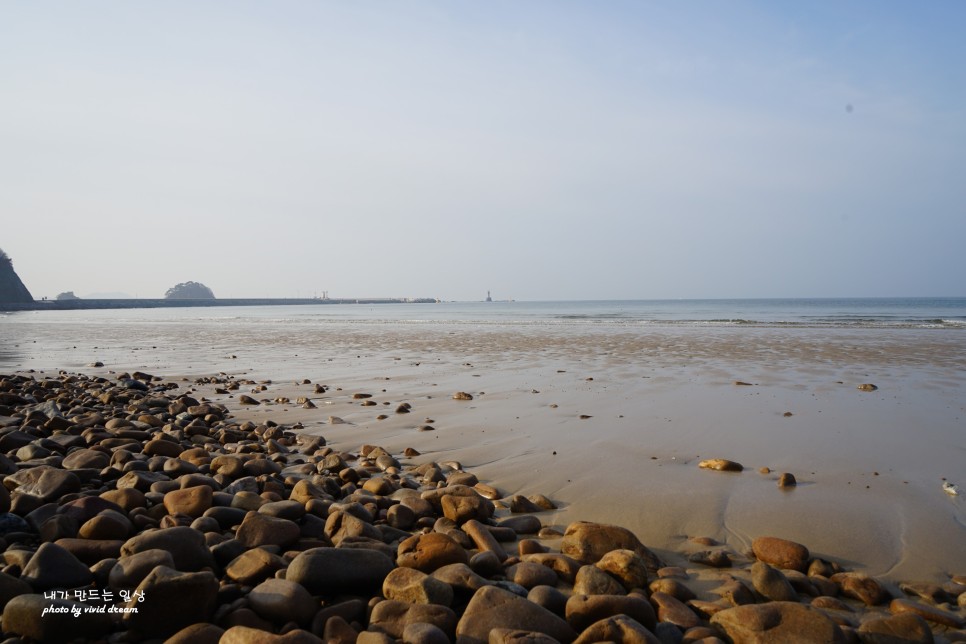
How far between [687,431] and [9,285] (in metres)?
113

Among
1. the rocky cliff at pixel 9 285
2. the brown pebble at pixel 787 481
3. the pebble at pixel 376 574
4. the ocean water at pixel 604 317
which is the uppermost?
the rocky cliff at pixel 9 285

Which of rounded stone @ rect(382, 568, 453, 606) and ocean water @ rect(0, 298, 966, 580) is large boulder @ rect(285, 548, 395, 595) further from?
ocean water @ rect(0, 298, 966, 580)

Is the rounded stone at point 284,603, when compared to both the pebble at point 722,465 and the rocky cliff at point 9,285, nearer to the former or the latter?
the pebble at point 722,465

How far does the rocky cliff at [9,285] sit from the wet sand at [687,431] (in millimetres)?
96320

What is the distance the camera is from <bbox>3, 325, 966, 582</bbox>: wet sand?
401cm

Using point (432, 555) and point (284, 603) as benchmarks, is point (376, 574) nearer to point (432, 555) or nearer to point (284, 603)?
point (432, 555)

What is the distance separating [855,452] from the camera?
5773 mm

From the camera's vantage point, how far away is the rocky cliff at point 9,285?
89.2 metres

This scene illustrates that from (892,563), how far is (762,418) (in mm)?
4122

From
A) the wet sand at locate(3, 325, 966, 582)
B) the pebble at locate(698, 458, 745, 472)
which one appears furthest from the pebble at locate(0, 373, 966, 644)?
the pebble at locate(698, 458, 745, 472)

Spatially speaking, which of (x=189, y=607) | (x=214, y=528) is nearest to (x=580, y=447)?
(x=214, y=528)

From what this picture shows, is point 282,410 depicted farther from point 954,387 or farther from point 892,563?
point 954,387

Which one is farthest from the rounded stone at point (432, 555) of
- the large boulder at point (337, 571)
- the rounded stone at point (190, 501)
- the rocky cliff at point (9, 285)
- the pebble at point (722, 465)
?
the rocky cliff at point (9, 285)

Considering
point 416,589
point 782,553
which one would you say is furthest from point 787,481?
point 416,589
